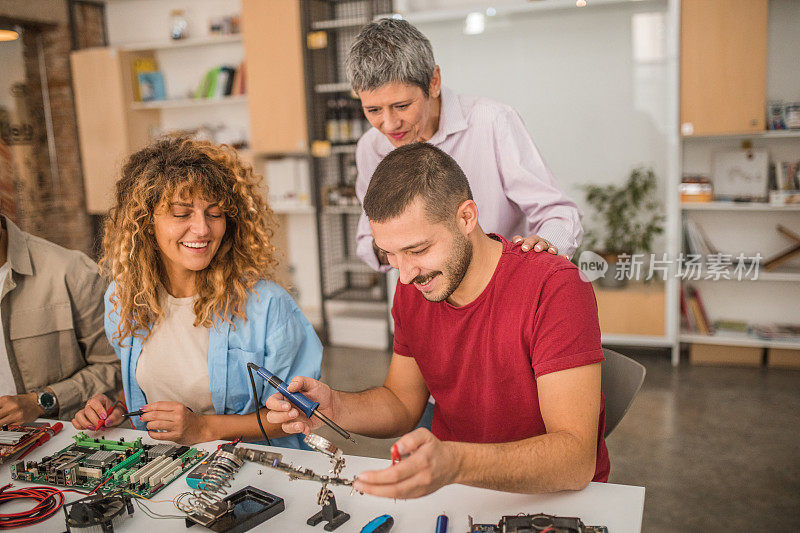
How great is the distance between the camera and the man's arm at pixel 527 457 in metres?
1.03

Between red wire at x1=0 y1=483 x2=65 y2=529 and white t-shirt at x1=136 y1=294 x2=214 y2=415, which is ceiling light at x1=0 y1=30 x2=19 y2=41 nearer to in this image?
white t-shirt at x1=136 y1=294 x2=214 y2=415

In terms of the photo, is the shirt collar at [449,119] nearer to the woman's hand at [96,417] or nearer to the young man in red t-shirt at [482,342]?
the young man in red t-shirt at [482,342]

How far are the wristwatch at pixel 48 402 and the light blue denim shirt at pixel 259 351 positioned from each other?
1.61ft

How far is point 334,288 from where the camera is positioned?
512cm

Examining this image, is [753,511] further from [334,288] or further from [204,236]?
[334,288]

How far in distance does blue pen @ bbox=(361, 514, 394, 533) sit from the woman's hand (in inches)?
32.7

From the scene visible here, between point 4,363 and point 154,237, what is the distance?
687mm

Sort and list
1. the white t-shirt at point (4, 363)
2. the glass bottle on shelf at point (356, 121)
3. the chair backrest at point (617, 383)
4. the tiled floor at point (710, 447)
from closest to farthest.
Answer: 1. the chair backrest at point (617, 383)
2. the white t-shirt at point (4, 363)
3. the tiled floor at point (710, 447)
4. the glass bottle on shelf at point (356, 121)

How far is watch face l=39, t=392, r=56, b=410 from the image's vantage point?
188cm

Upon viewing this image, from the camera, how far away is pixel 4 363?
2.06m

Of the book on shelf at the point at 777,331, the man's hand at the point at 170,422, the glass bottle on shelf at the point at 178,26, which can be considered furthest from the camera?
the glass bottle on shelf at the point at 178,26

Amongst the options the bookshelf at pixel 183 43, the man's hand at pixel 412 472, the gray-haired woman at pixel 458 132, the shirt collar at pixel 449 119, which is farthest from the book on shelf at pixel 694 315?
the bookshelf at pixel 183 43

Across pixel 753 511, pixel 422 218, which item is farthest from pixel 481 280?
pixel 753 511

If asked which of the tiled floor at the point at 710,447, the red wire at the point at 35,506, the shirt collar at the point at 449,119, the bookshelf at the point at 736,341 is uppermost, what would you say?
the shirt collar at the point at 449,119
